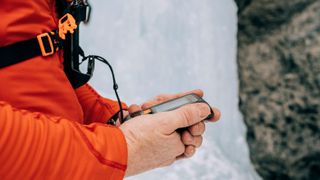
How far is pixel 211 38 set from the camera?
390 centimetres

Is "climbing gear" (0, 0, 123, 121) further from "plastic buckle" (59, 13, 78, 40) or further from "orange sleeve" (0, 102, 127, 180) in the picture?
"orange sleeve" (0, 102, 127, 180)

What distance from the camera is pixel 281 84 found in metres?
2.23

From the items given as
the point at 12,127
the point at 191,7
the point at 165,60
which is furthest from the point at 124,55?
the point at 12,127

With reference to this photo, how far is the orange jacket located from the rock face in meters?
1.49

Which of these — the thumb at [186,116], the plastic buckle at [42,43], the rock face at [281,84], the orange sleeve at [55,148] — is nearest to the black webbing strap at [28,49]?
Answer: the plastic buckle at [42,43]

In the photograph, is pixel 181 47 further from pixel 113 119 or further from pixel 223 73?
pixel 113 119

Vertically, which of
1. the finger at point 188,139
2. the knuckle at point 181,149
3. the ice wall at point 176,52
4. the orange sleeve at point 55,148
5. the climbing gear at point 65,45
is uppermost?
the climbing gear at point 65,45

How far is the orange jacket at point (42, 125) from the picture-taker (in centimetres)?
65

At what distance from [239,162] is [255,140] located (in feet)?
2.11

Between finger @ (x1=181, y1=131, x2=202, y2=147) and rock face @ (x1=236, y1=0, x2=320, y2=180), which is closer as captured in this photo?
finger @ (x1=181, y1=131, x2=202, y2=147)

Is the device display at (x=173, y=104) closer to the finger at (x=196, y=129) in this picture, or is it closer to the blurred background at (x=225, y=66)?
the finger at (x=196, y=129)

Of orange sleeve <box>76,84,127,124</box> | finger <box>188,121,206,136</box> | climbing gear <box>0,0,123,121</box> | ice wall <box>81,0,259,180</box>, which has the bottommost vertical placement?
ice wall <box>81,0,259,180</box>

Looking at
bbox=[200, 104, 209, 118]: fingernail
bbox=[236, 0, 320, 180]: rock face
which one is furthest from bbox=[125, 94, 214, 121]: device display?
bbox=[236, 0, 320, 180]: rock face

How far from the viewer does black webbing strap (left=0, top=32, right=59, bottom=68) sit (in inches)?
29.5
